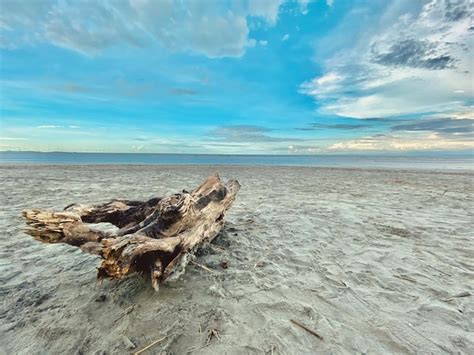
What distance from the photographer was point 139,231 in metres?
3.58

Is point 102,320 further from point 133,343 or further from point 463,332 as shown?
point 463,332

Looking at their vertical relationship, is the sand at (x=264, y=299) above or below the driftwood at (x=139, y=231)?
below

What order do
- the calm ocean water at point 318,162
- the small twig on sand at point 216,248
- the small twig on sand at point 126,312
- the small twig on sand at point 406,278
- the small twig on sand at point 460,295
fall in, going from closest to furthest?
1. the small twig on sand at point 126,312
2. the small twig on sand at point 460,295
3. the small twig on sand at point 406,278
4. the small twig on sand at point 216,248
5. the calm ocean water at point 318,162

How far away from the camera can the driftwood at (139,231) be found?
302cm

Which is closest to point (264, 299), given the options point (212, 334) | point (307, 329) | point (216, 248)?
point (307, 329)

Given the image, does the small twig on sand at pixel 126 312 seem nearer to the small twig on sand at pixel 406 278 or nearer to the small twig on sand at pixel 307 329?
the small twig on sand at pixel 307 329

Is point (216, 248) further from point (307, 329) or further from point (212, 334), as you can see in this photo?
point (307, 329)

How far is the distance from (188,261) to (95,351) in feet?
6.00

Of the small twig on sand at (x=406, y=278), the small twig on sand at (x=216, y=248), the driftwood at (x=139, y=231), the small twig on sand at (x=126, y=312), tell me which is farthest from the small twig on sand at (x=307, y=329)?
the small twig on sand at (x=216, y=248)

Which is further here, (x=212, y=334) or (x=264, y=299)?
(x=264, y=299)

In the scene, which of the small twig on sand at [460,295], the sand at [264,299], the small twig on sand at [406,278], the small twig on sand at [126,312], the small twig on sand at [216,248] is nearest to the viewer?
the sand at [264,299]

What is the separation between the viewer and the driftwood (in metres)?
3.02

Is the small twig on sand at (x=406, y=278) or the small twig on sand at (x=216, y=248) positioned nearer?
the small twig on sand at (x=406, y=278)

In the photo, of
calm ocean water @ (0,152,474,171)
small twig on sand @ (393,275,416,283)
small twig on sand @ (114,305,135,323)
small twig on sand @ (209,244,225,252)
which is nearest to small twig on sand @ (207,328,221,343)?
small twig on sand @ (114,305,135,323)
